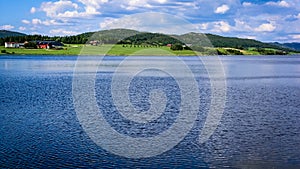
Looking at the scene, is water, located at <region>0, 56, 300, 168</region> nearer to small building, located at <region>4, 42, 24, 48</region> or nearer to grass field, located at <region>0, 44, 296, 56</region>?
grass field, located at <region>0, 44, 296, 56</region>

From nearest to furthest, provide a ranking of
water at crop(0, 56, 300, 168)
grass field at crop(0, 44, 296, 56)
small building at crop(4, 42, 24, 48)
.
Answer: water at crop(0, 56, 300, 168)
grass field at crop(0, 44, 296, 56)
small building at crop(4, 42, 24, 48)

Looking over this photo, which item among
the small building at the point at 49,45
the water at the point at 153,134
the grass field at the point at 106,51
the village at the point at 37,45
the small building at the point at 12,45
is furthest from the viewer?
the small building at the point at 12,45

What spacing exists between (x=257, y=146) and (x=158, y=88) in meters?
23.5

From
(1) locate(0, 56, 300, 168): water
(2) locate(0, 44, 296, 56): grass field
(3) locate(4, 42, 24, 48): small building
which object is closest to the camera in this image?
(1) locate(0, 56, 300, 168): water

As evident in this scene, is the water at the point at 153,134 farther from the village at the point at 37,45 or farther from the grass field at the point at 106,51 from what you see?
the village at the point at 37,45

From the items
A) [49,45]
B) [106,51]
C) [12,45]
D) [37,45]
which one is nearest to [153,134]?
[106,51]

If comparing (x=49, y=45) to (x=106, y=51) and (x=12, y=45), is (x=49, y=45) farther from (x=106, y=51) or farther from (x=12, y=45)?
(x=106, y=51)

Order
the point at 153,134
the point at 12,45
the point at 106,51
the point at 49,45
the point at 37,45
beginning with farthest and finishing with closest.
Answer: the point at 12,45 < the point at 37,45 < the point at 49,45 < the point at 106,51 < the point at 153,134

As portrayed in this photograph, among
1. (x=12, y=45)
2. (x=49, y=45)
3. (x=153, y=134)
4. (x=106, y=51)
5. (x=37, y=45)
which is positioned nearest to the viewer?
(x=153, y=134)

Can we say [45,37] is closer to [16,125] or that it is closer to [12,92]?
[12,92]

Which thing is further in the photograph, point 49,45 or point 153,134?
point 49,45

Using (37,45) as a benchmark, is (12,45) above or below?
below

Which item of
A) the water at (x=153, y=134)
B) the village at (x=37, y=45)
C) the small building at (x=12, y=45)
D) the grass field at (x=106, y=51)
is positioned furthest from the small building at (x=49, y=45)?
the water at (x=153, y=134)

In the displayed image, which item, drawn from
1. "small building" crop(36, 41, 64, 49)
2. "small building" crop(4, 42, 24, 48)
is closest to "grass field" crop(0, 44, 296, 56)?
"small building" crop(36, 41, 64, 49)
